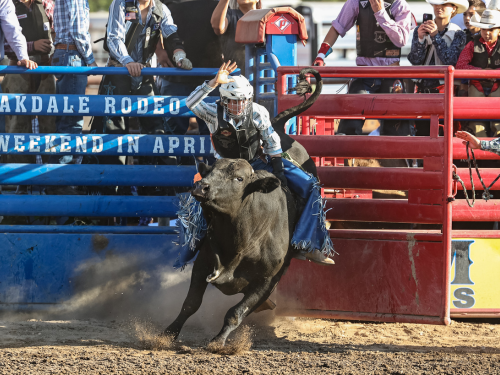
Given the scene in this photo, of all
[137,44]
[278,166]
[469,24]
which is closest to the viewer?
[278,166]

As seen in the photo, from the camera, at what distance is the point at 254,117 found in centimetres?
482

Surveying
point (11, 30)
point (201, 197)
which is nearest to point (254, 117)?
point (201, 197)

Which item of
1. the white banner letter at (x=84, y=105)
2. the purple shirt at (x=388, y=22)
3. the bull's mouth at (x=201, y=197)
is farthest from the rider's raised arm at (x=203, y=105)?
the purple shirt at (x=388, y=22)

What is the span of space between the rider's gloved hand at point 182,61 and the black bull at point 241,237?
70.9 inches

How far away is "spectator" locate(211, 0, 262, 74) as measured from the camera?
6.39m

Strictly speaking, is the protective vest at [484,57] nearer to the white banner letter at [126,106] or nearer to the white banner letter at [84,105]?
the white banner letter at [126,106]

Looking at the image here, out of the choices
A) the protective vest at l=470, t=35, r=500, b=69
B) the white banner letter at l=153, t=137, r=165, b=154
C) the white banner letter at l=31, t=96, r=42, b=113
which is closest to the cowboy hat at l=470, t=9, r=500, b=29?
the protective vest at l=470, t=35, r=500, b=69

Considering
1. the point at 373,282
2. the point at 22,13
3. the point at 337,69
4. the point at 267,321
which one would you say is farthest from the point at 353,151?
the point at 22,13

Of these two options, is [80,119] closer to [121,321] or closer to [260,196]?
[121,321]

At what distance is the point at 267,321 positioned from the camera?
5738 millimetres

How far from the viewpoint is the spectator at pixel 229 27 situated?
6.39 m

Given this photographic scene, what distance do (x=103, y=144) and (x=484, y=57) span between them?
12.5 ft

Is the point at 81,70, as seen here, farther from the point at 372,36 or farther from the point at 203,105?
the point at 372,36

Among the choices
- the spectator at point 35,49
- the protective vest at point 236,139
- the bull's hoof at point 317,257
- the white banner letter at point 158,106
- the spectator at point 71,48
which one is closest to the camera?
the protective vest at point 236,139
